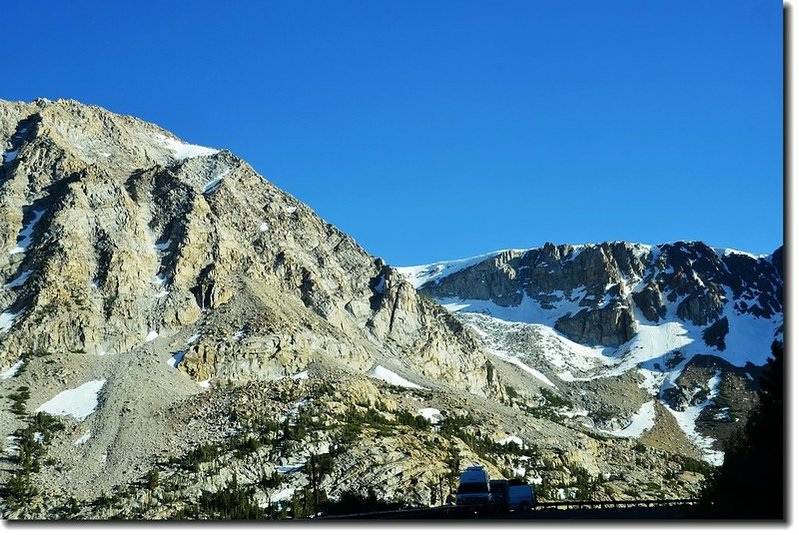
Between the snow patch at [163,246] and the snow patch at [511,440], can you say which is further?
the snow patch at [163,246]

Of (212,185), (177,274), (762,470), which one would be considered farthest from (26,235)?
(762,470)

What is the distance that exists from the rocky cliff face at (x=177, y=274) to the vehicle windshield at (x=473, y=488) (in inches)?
3430

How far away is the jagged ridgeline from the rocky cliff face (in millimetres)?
437

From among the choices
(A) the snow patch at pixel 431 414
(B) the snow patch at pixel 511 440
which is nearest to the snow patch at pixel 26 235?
(A) the snow patch at pixel 431 414

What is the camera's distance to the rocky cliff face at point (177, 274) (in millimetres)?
132875

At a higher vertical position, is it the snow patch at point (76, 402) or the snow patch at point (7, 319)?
the snow patch at point (7, 319)

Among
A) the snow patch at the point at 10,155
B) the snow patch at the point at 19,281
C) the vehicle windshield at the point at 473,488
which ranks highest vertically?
the snow patch at the point at 10,155

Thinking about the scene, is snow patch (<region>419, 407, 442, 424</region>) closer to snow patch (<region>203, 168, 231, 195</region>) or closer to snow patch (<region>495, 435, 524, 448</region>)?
snow patch (<region>495, 435, 524, 448</region>)

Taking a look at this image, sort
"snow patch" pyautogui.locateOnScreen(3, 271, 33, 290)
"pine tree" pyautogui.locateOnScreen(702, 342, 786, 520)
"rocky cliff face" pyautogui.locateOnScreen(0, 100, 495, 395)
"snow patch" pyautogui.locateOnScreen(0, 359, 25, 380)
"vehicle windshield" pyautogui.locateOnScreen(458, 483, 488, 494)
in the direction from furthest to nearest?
"snow patch" pyautogui.locateOnScreen(3, 271, 33, 290)
"rocky cliff face" pyautogui.locateOnScreen(0, 100, 495, 395)
"snow patch" pyautogui.locateOnScreen(0, 359, 25, 380)
"vehicle windshield" pyautogui.locateOnScreen(458, 483, 488, 494)
"pine tree" pyautogui.locateOnScreen(702, 342, 786, 520)

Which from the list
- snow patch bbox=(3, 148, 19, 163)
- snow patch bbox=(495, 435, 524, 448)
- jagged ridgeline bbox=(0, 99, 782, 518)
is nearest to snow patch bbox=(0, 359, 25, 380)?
jagged ridgeline bbox=(0, 99, 782, 518)

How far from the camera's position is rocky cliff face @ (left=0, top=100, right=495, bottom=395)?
132875 millimetres

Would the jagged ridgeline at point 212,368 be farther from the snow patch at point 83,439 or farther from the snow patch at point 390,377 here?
the snow patch at point 390,377

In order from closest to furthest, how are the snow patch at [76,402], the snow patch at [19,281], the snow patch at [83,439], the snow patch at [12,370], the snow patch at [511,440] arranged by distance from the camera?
the snow patch at [83,439], the snow patch at [76,402], the snow patch at [12,370], the snow patch at [511,440], the snow patch at [19,281]

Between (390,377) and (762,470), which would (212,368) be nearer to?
(390,377)
